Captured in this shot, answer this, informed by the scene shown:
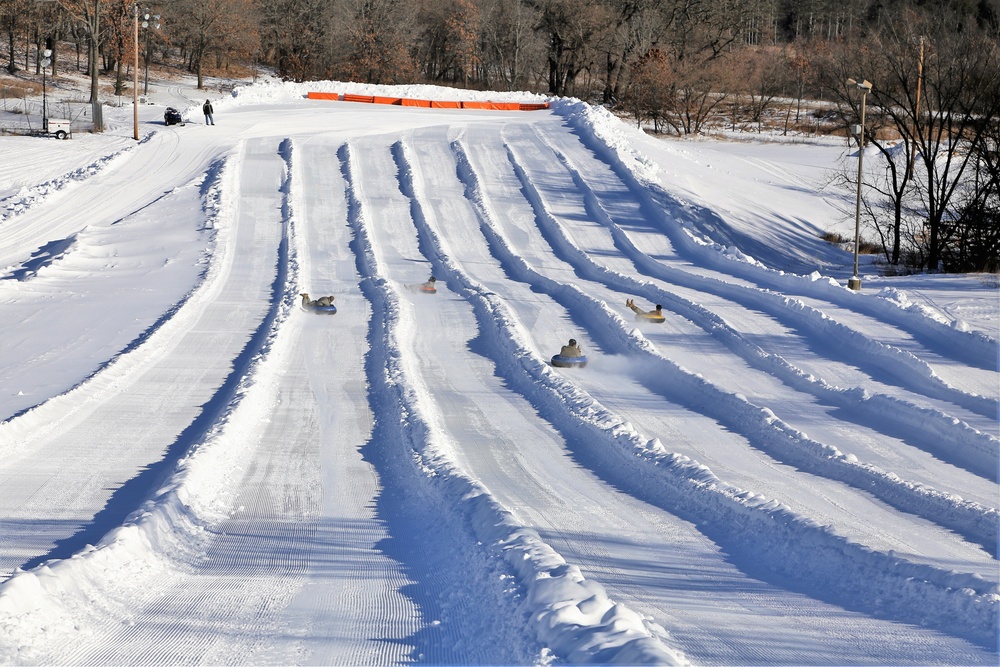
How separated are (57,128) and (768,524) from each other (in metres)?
43.6

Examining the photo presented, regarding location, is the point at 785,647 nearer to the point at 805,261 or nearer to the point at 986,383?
the point at 986,383

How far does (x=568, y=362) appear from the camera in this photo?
51.1 feet

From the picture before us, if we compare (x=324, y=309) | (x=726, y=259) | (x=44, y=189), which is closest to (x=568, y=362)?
(x=324, y=309)

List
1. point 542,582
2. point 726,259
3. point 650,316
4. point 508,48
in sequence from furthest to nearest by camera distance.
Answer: point 508,48
point 726,259
point 650,316
point 542,582

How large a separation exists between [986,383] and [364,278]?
14780 millimetres

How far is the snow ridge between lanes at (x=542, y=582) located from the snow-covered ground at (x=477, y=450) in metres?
0.03

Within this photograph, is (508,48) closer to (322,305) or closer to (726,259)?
(726,259)

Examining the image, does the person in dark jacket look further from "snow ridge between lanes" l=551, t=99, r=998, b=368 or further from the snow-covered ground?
"snow ridge between lanes" l=551, t=99, r=998, b=368

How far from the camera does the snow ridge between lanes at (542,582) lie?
5671 millimetres

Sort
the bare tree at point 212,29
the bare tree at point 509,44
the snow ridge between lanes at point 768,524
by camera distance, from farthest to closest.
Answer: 1. the bare tree at point 509,44
2. the bare tree at point 212,29
3. the snow ridge between lanes at point 768,524

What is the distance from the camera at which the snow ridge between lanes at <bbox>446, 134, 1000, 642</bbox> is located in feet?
22.9

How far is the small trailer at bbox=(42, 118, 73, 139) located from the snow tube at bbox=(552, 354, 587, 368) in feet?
110

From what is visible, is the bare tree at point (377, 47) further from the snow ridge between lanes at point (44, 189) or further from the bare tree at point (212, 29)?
the snow ridge between lanes at point (44, 189)

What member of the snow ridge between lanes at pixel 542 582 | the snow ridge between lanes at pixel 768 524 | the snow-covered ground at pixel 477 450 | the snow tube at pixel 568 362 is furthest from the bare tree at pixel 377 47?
the snow ridge between lanes at pixel 542 582
